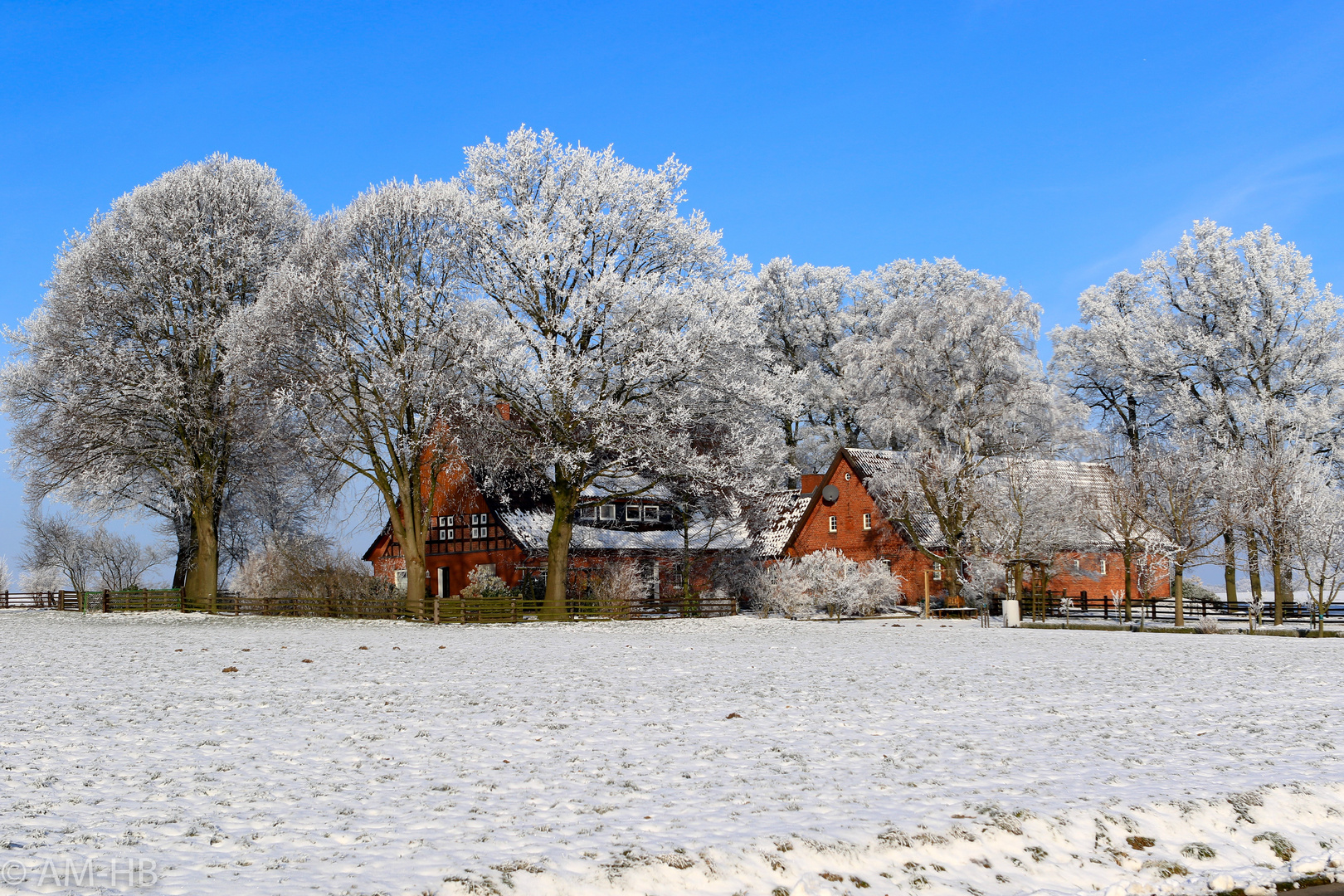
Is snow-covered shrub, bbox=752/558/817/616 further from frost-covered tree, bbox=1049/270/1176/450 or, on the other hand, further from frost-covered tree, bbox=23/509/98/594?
frost-covered tree, bbox=23/509/98/594

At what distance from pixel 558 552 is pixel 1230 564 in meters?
24.6

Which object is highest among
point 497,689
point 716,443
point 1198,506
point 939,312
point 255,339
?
point 939,312

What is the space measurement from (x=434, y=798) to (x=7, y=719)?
6758 millimetres

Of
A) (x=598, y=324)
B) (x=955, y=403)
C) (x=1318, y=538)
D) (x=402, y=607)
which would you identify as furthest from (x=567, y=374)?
(x=1318, y=538)

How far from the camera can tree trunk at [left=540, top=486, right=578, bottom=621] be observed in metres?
36.6

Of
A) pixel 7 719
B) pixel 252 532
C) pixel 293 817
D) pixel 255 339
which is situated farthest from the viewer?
pixel 252 532

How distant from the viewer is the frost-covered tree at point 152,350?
37.6 m

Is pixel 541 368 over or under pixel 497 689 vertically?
over

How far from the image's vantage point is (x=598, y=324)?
34500 millimetres

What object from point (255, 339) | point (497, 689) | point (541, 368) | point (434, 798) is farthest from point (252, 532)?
point (434, 798)

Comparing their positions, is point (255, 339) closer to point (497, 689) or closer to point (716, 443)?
point (716, 443)

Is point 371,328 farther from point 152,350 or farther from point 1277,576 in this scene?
point 1277,576

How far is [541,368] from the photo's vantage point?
32.5 metres

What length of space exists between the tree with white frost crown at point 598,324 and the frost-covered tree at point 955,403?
9.39 metres
